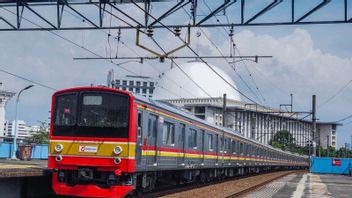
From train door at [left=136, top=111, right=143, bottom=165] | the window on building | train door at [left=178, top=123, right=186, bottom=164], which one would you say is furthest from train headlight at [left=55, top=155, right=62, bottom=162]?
the window on building

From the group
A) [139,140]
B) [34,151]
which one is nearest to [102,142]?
[139,140]

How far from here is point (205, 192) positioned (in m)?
21.8

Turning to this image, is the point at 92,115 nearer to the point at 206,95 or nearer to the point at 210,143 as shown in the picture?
the point at 210,143

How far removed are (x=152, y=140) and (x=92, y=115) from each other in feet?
8.02

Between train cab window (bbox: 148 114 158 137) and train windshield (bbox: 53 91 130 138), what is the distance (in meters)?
1.65

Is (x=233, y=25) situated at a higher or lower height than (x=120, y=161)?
higher

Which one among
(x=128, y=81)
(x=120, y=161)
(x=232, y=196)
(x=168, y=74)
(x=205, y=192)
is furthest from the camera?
(x=168, y=74)

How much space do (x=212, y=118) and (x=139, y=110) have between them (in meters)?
130

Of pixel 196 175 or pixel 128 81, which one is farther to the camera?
pixel 128 81

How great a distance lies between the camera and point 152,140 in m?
17.6

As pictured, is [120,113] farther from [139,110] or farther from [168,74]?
[168,74]

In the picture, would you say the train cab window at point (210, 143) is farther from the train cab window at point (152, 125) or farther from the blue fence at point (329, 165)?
the blue fence at point (329, 165)

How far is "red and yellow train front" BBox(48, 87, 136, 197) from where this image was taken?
15516 millimetres

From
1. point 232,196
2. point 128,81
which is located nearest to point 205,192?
point 232,196
